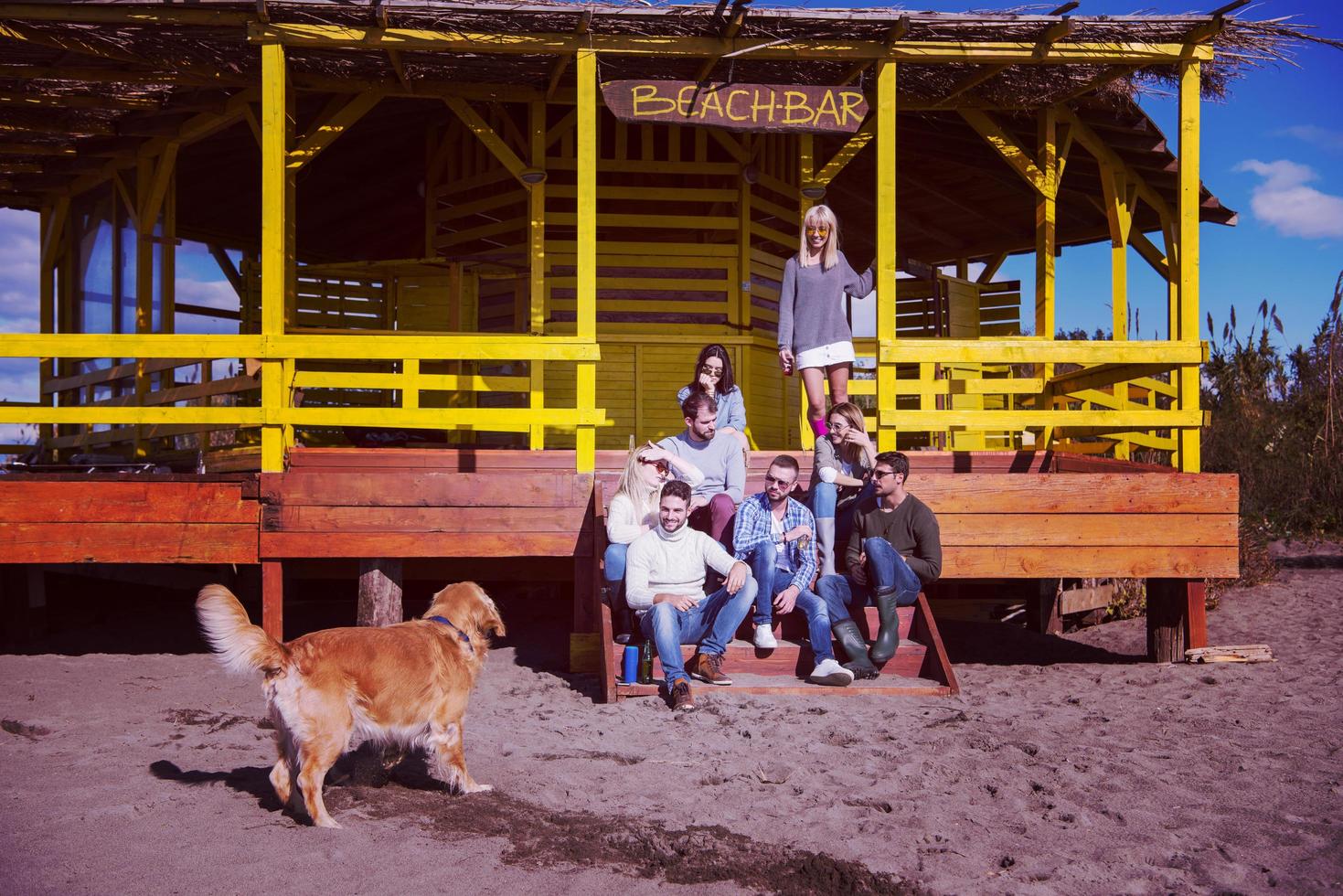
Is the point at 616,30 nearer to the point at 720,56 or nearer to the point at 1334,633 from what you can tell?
the point at 720,56

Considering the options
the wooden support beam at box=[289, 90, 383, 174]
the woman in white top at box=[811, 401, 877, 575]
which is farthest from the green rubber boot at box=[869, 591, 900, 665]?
the wooden support beam at box=[289, 90, 383, 174]

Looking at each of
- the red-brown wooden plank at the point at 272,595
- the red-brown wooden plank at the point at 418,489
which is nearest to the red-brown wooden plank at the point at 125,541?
the red-brown wooden plank at the point at 272,595

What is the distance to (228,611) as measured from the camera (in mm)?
3967

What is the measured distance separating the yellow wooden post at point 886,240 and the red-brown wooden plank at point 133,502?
4.37 metres

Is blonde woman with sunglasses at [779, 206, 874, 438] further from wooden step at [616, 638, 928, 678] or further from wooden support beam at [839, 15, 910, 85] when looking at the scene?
wooden support beam at [839, 15, 910, 85]

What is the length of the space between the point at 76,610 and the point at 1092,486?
30.2ft

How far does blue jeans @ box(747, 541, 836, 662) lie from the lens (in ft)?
20.9

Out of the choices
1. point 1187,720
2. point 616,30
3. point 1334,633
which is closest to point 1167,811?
point 1187,720

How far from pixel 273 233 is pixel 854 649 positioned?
4836mm

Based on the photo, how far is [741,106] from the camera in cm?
750

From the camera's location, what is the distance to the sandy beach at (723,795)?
11.7ft

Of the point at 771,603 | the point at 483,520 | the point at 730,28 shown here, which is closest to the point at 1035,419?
the point at 771,603

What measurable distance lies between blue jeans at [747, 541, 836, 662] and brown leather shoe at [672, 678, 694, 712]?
770mm

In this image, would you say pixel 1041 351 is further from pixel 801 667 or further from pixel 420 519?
pixel 420 519
